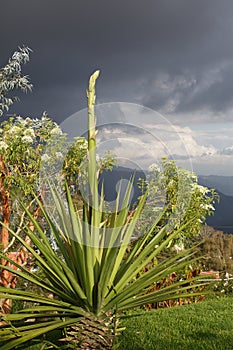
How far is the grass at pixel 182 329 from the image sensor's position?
4.37 meters

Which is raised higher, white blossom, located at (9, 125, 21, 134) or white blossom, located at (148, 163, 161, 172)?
white blossom, located at (9, 125, 21, 134)

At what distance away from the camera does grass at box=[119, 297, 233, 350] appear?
4.37 m

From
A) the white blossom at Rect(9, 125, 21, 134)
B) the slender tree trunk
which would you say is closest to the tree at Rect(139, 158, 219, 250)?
the slender tree trunk

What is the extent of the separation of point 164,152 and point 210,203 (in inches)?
135

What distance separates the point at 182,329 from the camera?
16.7 feet

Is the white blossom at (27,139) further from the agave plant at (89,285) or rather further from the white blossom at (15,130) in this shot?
the agave plant at (89,285)

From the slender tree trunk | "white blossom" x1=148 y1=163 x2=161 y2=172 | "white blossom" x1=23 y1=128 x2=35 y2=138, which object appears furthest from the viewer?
the slender tree trunk

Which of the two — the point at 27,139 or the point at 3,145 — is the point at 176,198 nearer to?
the point at 27,139

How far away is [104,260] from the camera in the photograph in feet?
8.88

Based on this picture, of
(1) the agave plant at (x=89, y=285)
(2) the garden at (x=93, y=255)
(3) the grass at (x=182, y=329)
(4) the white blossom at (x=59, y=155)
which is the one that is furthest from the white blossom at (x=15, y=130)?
(1) the agave plant at (x=89, y=285)

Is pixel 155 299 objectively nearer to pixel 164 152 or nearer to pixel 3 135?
pixel 164 152

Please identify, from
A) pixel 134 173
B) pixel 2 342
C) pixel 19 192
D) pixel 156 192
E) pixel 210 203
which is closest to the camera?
pixel 2 342

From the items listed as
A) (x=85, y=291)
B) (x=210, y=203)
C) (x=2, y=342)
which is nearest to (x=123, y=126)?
(x=85, y=291)

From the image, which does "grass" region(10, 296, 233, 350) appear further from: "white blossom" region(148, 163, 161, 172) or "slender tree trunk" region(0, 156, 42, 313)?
"slender tree trunk" region(0, 156, 42, 313)
